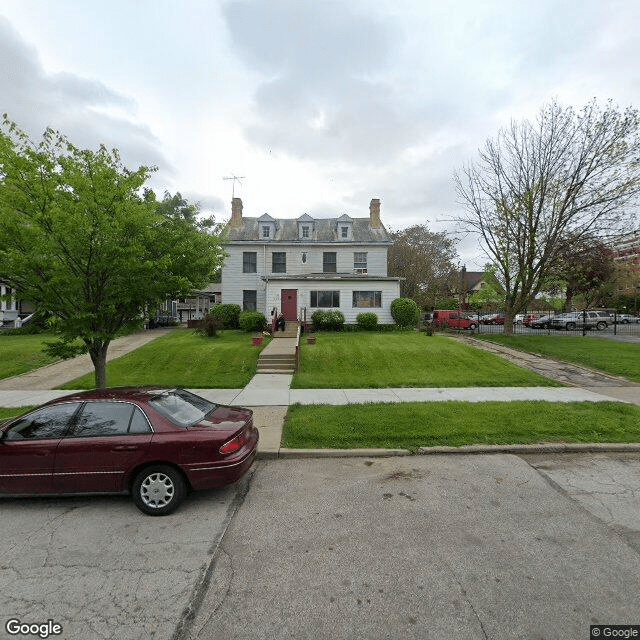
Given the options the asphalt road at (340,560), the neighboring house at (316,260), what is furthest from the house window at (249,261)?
the asphalt road at (340,560)

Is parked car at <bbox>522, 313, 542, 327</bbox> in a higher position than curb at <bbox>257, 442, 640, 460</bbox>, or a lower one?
higher

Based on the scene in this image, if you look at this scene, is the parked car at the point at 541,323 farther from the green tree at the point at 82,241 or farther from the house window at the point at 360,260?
the green tree at the point at 82,241

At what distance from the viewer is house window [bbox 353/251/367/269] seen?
2745cm

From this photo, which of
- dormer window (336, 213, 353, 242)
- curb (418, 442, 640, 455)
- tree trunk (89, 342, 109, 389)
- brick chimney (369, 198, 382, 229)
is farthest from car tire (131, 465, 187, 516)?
brick chimney (369, 198, 382, 229)

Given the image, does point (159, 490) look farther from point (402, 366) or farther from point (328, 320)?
point (328, 320)

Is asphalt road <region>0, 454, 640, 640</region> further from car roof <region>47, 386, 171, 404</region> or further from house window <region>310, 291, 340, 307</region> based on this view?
house window <region>310, 291, 340, 307</region>

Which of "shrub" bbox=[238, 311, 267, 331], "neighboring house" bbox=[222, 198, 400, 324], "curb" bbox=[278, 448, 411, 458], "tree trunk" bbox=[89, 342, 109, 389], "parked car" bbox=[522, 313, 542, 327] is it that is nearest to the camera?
"curb" bbox=[278, 448, 411, 458]

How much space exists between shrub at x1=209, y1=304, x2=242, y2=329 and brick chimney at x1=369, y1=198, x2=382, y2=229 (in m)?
13.4

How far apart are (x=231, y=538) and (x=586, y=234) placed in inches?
900

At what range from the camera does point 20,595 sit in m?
2.89

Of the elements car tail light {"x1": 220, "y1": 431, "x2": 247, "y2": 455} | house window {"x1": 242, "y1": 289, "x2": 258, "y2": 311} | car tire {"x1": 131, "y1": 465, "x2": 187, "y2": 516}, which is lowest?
car tire {"x1": 131, "y1": 465, "x2": 187, "y2": 516}

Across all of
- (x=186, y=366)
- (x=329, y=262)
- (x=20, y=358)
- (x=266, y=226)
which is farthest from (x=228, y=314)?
(x=20, y=358)

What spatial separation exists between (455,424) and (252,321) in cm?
1661

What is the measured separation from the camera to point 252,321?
22062 mm
